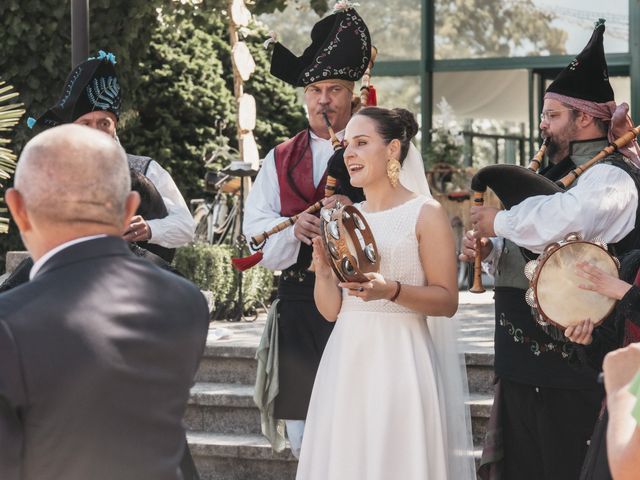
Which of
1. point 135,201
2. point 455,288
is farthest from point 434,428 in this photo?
point 135,201

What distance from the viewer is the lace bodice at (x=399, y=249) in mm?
4555

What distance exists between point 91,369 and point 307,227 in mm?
2692

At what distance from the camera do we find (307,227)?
16.3ft

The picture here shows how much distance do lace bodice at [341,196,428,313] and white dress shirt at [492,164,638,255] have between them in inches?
14.2

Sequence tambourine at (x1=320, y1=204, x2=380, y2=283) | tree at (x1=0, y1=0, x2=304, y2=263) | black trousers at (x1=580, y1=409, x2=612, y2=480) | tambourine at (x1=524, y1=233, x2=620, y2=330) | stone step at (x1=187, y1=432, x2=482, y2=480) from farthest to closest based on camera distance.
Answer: tree at (x1=0, y1=0, x2=304, y2=263) < stone step at (x1=187, y1=432, x2=482, y2=480) < tambourine at (x1=320, y1=204, x2=380, y2=283) < tambourine at (x1=524, y1=233, x2=620, y2=330) < black trousers at (x1=580, y1=409, x2=612, y2=480)

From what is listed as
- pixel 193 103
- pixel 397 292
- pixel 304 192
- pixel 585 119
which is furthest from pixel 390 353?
pixel 193 103

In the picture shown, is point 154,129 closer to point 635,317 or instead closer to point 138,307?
point 635,317

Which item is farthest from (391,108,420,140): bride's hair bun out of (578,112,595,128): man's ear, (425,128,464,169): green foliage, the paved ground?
(425,128,464,169): green foliage

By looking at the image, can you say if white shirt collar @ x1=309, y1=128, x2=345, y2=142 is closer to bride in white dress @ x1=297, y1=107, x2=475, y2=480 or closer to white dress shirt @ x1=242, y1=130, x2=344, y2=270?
white dress shirt @ x1=242, y1=130, x2=344, y2=270

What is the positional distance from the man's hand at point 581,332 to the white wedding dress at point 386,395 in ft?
2.12

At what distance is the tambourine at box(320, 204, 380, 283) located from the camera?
13.9ft

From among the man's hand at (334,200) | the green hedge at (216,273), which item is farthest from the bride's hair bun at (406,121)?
the green hedge at (216,273)

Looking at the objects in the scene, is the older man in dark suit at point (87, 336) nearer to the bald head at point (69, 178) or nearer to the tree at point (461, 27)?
the bald head at point (69, 178)

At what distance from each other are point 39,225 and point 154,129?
11.6 meters
